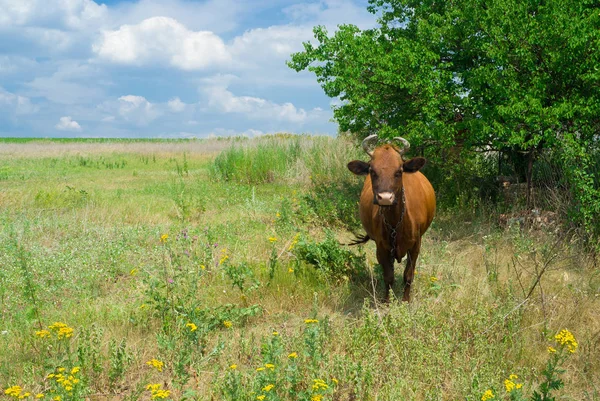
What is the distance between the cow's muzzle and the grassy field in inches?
37.6

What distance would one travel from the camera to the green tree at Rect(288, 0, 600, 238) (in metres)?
8.46

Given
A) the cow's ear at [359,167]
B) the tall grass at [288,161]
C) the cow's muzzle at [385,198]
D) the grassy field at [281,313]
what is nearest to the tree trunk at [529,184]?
the grassy field at [281,313]

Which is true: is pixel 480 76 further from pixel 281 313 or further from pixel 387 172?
pixel 281 313

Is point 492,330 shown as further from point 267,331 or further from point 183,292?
point 183,292

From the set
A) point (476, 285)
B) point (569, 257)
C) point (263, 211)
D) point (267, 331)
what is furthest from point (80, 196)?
point (569, 257)

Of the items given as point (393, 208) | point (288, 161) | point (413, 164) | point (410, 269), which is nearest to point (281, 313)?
point (410, 269)

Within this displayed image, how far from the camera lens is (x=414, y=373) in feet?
13.6

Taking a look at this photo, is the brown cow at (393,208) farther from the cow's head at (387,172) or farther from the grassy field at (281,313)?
the grassy field at (281,313)

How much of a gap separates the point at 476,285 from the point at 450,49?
6.73 meters

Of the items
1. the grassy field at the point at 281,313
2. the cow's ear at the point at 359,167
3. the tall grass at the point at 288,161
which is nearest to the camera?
the grassy field at the point at 281,313

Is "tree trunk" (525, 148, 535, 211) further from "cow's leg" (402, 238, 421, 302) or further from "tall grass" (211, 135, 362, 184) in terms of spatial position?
"tall grass" (211, 135, 362, 184)

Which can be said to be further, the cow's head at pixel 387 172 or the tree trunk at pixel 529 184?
the tree trunk at pixel 529 184

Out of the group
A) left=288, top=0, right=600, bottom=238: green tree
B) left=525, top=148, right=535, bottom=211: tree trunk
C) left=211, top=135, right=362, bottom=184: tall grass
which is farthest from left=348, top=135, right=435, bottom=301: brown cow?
left=211, top=135, right=362, bottom=184: tall grass

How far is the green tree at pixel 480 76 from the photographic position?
846 centimetres
